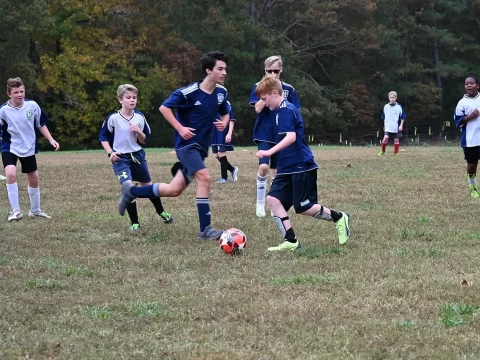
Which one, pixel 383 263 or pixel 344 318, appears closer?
pixel 344 318

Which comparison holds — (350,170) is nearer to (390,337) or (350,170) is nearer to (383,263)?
(383,263)

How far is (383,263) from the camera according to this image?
20.2 feet

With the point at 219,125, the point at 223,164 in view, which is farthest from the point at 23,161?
the point at 223,164

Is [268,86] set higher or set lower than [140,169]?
Result: higher

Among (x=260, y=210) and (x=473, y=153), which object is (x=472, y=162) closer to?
(x=473, y=153)

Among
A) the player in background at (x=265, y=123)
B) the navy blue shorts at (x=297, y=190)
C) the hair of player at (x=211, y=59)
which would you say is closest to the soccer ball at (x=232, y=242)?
the navy blue shorts at (x=297, y=190)

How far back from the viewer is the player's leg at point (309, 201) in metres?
6.90

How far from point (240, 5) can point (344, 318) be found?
4130 cm

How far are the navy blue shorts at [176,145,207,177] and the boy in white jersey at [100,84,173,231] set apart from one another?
0.96 meters

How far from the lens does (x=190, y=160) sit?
24.4 ft

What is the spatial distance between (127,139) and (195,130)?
119cm

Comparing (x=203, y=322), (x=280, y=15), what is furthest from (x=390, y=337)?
(x=280, y=15)

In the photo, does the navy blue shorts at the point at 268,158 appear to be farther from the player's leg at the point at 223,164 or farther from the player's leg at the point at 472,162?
the player's leg at the point at 223,164

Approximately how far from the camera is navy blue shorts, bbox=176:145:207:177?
7.42 metres
